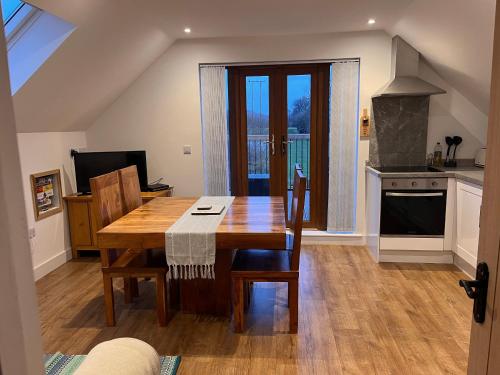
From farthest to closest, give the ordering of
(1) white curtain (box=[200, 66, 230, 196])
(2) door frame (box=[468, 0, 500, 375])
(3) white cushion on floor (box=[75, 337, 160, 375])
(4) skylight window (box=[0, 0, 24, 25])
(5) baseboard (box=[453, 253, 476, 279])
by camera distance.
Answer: (1) white curtain (box=[200, 66, 230, 196]), (5) baseboard (box=[453, 253, 476, 279]), (4) skylight window (box=[0, 0, 24, 25]), (3) white cushion on floor (box=[75, 337, 160, 375]), (2) door frame (box=[468, 0, 500, 375])

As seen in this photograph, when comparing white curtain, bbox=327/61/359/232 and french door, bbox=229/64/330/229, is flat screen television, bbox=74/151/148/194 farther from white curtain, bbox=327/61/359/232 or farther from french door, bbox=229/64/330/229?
white curtain, bbox=327/61/359/232

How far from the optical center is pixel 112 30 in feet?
10.2

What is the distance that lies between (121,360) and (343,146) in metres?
3.58

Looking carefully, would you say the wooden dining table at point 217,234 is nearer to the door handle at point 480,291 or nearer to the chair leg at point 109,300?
the chair leg at point 109,300

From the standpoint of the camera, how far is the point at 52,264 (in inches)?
146

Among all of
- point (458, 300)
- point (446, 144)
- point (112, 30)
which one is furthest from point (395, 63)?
point (112, 30)

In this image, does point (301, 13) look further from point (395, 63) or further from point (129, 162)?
point (129, 162)

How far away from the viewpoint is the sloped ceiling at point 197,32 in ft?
8.98

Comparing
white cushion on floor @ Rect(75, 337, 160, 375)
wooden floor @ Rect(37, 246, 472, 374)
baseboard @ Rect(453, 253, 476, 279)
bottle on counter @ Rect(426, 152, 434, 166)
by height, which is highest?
bottle on counter @ Rect(426, 152, 434, 166)

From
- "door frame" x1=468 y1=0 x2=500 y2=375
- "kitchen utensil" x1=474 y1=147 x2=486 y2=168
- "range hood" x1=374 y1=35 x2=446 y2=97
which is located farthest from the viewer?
"kitchen utensil" x1=474 y1=147 x2=486 y2=168

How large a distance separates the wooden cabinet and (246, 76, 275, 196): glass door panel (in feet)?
4.21

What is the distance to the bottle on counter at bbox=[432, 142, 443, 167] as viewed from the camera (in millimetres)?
4004

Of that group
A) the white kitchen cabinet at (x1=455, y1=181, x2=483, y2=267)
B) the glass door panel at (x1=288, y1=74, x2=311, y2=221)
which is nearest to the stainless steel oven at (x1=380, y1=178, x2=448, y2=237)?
the white kitchen cabinet at (x1=455, y1=181, x2=483, y2=267)

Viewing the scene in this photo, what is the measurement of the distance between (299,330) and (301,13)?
2.73m
